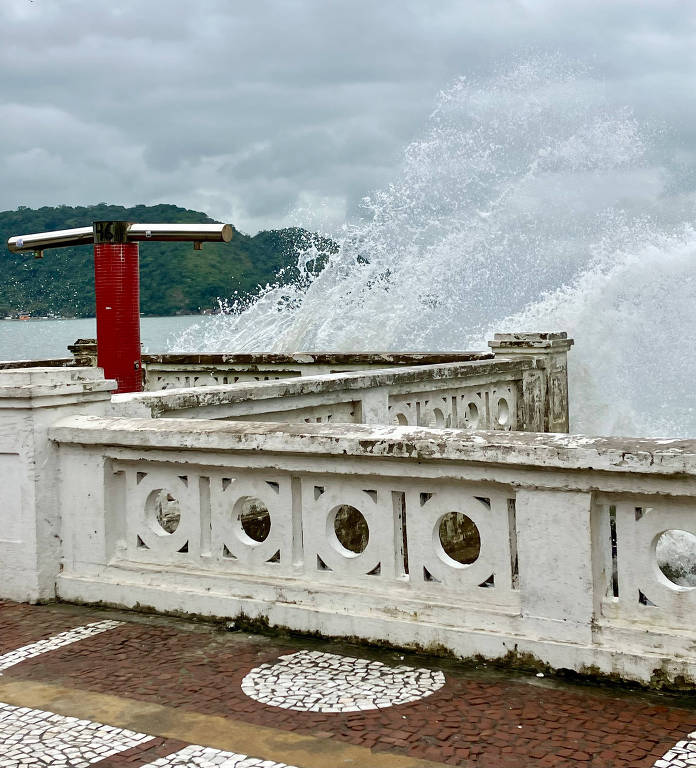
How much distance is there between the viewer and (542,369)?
11.1 meters

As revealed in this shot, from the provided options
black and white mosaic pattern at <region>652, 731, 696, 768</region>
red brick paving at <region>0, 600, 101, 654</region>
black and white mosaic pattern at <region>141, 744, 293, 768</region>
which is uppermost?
black and white mosaic pattern at <region>652, 731, 696, 768</region>

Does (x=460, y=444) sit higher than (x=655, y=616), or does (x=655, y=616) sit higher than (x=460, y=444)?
(x=460, y=444)

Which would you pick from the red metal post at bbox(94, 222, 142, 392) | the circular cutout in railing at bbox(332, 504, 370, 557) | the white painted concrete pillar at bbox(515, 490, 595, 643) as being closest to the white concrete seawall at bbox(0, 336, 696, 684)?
the white painted concrete pillar at bbox(515, 490, 595, 643)

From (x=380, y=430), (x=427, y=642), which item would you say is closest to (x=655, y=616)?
(x=427, y=642)

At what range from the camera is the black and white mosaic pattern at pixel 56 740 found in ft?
11.5

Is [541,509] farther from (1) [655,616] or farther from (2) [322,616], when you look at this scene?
(2) [322,616]

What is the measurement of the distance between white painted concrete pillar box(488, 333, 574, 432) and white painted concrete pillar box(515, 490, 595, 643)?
22.0ft

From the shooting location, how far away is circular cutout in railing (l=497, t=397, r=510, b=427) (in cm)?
1038

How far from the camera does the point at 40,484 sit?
565cm

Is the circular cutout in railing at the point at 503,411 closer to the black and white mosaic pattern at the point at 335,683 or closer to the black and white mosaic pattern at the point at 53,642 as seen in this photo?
the black and white mosaic pattern at the point at 53,642

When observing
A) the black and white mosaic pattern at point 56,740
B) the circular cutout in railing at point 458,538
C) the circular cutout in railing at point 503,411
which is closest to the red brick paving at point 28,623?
the black and white mosaic pattern at point 56,740

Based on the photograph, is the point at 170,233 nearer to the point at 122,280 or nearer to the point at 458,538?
the point at 122,280

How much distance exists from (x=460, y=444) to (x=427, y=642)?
0.92 meters

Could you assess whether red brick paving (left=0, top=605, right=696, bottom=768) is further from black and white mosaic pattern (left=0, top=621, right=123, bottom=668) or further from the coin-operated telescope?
the coin-operated telescope
